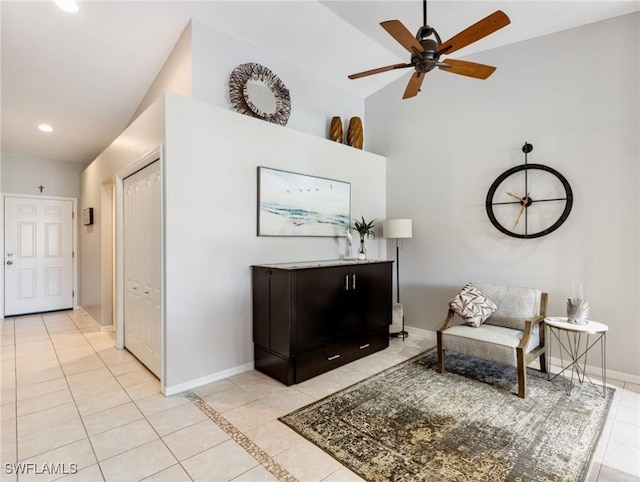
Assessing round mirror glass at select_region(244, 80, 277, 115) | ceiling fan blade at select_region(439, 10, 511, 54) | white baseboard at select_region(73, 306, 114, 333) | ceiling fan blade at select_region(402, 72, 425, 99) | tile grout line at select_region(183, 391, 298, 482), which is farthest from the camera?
white baseboard at select_region(73, 306, 114, 333)

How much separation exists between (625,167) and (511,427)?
2.68 m

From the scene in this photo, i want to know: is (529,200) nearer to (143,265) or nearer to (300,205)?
(300,205)

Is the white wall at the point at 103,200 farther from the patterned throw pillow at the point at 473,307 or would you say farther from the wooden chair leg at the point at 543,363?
the wooden chair leg at the point at 543,363

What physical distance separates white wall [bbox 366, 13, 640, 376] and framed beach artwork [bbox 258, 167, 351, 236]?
111cm

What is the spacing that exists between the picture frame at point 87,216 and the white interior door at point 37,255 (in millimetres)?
808

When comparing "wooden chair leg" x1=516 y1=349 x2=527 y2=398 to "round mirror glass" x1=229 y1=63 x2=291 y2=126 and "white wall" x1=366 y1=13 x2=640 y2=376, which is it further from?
"round mirror glass" x1=229 y1=63 x2=291 y2=126

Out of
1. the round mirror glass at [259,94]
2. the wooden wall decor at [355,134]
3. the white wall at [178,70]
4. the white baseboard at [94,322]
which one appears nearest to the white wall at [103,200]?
the white baseboard at [94,322]

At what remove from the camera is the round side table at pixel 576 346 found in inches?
113

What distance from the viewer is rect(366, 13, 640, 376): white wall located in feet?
10.1

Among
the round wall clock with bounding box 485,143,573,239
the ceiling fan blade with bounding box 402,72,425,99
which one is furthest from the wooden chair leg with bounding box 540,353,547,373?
the ceiling fan blade with bounding box 402,72,425,99

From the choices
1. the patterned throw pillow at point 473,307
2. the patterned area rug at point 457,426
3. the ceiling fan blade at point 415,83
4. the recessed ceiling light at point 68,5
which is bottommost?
the patterned area rug at point 457,426

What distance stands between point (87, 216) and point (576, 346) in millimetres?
6983

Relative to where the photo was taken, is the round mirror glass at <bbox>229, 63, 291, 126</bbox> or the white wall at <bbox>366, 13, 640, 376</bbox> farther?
the round mirror glass at <bbox>229, 63, 291, 126</bbox>

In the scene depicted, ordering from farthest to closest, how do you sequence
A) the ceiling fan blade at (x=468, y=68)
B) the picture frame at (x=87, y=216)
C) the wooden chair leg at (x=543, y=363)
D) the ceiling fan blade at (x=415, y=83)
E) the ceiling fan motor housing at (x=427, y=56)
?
the picture frame at (x=87, y=216) < the wooden chair leg at (x=543, y=363) < the ceiling fan blade at (x=415, y=83) < the ceiling fan blade at (x=468, y=68) < the ceiling fan motor housing at (x=427, y=56)
